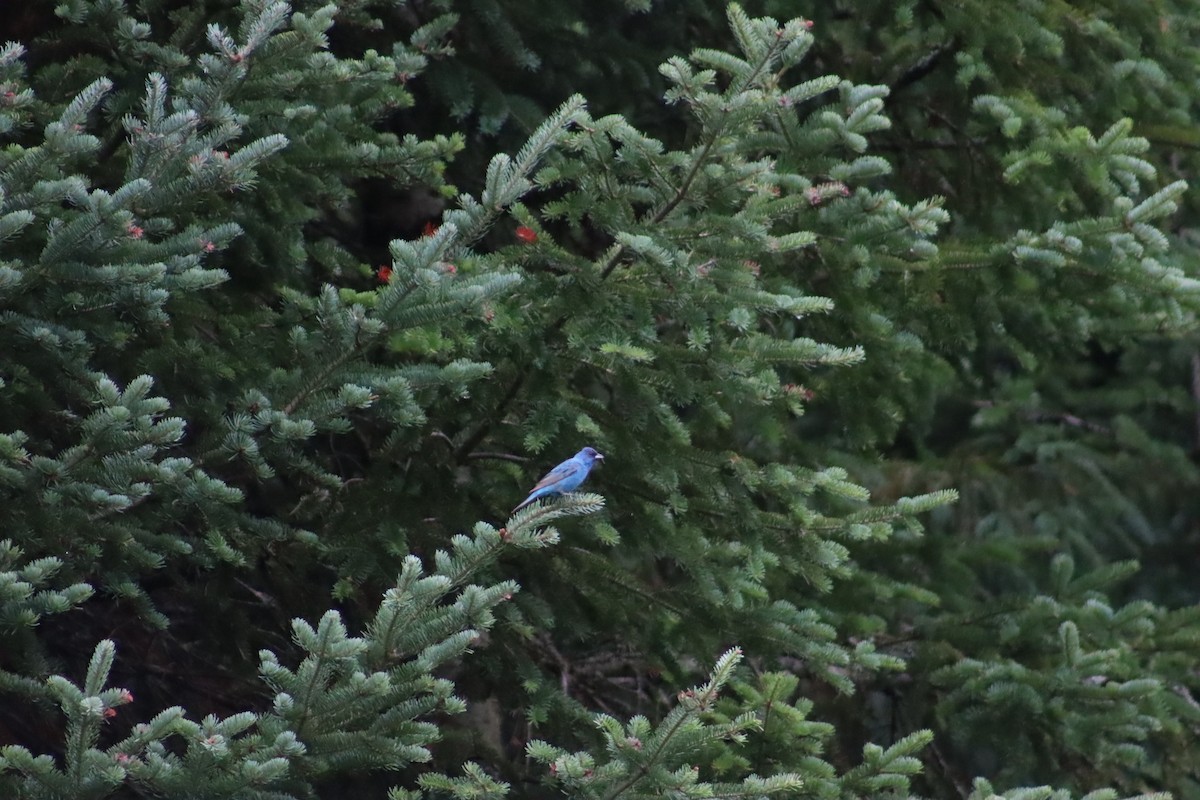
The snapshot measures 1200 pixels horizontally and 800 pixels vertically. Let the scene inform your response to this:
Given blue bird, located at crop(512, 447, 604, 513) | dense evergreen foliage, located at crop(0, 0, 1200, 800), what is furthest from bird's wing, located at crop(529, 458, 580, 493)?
dense evergreen foliage, located at crop(0, 0, 1200, 800)

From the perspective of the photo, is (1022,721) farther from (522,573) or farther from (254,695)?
(254,695)

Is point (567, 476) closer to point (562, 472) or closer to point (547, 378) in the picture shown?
point (562, 472)

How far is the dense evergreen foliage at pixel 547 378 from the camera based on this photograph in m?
3.46

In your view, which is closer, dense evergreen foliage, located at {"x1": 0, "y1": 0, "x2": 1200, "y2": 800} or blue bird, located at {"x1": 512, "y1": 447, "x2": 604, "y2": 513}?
dense evergreen foliage, located at {"x1": 0, "y1": 0, "x2": 1200, "y2": 800}

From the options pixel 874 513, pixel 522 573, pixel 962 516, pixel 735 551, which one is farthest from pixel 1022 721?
pixel 962 516

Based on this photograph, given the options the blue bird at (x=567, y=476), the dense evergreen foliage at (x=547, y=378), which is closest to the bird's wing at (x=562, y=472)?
the blue bird at (x=567, y=476)

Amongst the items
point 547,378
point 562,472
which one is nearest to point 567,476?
point 562,472

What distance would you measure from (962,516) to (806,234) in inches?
170

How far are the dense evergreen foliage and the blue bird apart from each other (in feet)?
0.30

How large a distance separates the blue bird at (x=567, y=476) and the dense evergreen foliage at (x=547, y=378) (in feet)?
0.30

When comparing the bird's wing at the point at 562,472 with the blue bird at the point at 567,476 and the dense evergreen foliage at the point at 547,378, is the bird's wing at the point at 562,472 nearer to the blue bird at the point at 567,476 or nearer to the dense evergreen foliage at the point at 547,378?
the blue bird at the point at 567,476

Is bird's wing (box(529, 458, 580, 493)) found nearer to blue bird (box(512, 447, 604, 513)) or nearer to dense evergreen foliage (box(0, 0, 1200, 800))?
blue bird (box(512, 447, 604, 513))

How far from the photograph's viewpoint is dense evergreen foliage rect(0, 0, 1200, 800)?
11.4 feet

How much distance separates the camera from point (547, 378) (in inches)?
159
